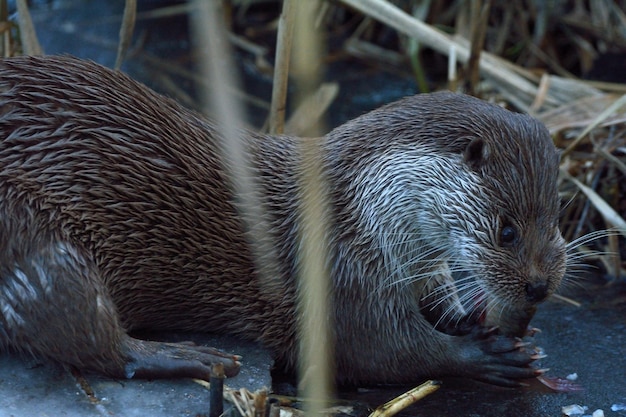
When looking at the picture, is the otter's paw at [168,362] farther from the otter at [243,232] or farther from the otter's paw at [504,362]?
the otter's paw at [504,362]

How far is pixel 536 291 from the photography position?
7.41 feet

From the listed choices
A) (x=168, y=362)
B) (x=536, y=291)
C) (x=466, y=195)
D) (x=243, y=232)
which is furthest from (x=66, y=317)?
(x=536, y=291)

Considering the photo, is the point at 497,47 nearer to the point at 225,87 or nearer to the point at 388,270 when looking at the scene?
the point at 388,270

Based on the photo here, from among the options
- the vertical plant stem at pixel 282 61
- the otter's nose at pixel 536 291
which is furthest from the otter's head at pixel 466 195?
the vertical plant stem at pixel 282 61

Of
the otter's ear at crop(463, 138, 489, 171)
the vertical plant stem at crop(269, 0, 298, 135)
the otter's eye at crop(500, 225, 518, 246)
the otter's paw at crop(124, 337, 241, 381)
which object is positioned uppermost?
the vertical plant stem at crop(269, 0, 298, 135)

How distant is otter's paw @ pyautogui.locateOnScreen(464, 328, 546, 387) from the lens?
235 cm

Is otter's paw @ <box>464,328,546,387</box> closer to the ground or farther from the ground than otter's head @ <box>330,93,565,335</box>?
closer to the ground

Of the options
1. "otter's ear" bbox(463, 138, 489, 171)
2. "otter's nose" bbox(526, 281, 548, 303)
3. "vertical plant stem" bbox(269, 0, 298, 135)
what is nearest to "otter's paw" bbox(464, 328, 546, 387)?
"otter's nose" bbox(526, 281, 548, 303)

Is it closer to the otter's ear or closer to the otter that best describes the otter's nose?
the otter

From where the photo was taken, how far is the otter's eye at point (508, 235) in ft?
7.52

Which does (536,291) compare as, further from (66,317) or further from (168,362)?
(66,317)

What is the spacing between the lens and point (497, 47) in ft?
14.8

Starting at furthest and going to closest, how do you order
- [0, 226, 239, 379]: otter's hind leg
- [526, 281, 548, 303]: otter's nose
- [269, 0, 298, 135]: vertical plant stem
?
[269, 0, 298, 135]: vertical plant stem, [526, 281, 548, 303]: otter's nose, [0, 226, 239, 379]: otter's hind leg

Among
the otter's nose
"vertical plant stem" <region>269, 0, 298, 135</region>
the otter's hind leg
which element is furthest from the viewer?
"vertical plant stem" <region>269, 0, 298, 135</region>
